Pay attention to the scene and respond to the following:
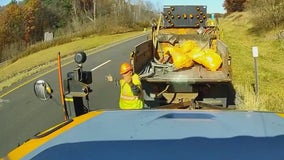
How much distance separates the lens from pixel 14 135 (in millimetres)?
10258

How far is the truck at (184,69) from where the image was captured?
33.1 ft

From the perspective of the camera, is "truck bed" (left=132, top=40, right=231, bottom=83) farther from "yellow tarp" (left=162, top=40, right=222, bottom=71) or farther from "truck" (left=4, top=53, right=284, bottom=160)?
"truck" (left=4, top=53, right=284, bottom=160)

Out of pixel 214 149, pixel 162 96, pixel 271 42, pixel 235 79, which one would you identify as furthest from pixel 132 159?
pixel 271 42

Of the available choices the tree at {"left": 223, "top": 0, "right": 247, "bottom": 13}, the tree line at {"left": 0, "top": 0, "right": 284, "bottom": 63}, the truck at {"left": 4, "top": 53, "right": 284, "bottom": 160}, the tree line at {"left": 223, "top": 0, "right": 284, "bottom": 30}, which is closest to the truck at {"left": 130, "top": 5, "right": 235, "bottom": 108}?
the truck at {"left": 4, "top": 53, "right": 284, "bottom": 160}

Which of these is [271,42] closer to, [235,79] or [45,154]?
[235,79]

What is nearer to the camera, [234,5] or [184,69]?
[184,69]

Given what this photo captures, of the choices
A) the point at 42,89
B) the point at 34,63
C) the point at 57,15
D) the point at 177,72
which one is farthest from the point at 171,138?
the point at 57,15

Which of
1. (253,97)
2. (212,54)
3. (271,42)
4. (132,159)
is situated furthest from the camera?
(271,42)

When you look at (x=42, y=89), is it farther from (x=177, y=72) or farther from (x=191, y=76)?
(x=177, y=72)

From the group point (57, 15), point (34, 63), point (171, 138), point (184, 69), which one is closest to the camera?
point (171, 138)

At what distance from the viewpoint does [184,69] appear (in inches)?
442

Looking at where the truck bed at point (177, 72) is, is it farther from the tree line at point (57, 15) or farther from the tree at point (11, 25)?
the tree at point (11, 25)

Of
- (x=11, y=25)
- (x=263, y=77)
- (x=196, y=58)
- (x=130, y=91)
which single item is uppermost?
(x=11, y=25)

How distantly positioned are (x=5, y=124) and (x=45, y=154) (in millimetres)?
9628
